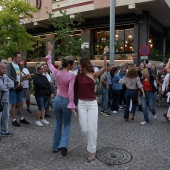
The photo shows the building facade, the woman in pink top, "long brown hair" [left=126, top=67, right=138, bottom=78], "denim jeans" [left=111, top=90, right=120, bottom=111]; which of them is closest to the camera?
the woman in pink top

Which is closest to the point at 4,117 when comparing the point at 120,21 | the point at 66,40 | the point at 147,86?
the point at 147,86

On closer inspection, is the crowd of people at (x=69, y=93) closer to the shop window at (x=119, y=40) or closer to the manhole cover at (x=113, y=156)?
the manhole cover at (x=113, y=156)

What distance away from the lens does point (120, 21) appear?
18.4 meters

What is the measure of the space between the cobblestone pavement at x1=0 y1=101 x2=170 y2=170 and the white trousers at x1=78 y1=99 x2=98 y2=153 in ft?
1.28

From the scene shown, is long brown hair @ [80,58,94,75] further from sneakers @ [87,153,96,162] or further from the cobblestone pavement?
the cobblestone pavement

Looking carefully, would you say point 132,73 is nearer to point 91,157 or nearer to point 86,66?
point 86,66

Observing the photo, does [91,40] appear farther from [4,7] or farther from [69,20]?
[4,7]

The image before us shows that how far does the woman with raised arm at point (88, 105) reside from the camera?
4.39m

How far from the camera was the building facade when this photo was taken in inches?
664

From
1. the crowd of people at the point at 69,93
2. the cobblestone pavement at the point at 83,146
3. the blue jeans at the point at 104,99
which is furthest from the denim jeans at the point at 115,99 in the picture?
the cobblestone pavement at the point at 83,146

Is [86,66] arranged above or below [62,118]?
above

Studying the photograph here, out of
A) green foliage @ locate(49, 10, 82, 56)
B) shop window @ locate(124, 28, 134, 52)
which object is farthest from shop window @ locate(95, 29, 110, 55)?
green foliage @ locate(49, 10, 82, 56)

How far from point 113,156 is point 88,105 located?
112cm

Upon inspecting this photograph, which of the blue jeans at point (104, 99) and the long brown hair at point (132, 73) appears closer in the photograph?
the long brown hair at point (132, 73)
